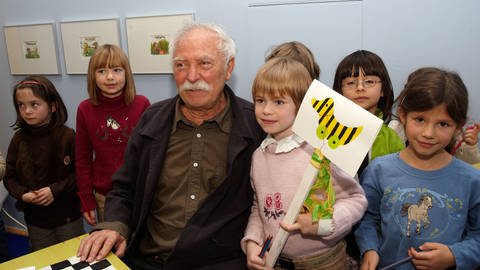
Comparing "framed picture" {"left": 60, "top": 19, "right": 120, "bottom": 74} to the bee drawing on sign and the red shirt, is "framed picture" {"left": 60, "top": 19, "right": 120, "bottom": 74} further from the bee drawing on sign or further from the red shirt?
the bee drawing on sign

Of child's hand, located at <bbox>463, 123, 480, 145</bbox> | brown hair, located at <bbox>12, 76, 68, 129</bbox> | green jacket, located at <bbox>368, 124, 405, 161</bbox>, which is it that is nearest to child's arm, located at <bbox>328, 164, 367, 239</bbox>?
green jacket, located at <bbox>368, 124, 405, 161</bbox>

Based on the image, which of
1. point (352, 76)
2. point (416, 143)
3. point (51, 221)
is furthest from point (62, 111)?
point (416, 143)

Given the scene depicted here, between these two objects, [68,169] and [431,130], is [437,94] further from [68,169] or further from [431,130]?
[68,169]

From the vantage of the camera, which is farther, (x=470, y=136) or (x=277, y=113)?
(x=470, y=136)

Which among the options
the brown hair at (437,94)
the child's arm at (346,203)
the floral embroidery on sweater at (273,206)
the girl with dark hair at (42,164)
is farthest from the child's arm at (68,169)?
the brown hair at (437,94)

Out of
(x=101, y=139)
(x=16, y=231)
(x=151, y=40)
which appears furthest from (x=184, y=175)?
(x=16, y=231)

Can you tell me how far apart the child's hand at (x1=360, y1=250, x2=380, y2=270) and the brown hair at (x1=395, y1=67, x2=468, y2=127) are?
536 millimetres

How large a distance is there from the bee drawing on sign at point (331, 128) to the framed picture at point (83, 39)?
7.67 ft

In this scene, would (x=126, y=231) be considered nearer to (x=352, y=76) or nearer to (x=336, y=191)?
(x=336, y=191)

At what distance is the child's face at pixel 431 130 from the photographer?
1.26 meters

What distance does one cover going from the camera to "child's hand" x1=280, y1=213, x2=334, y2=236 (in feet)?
3.67

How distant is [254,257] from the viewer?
51.2 inches

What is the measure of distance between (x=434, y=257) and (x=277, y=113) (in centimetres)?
71

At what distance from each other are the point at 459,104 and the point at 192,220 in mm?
1077
